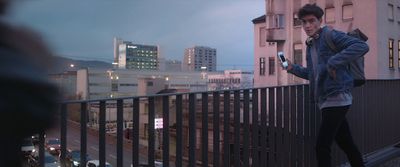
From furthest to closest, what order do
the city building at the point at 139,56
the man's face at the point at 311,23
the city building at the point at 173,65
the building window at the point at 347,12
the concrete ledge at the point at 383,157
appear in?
the city building at the point at 173,65, the city building at the point at 139,56, the building window at the point at 347,12, the concrete ledge at the point at 383,157, the man's face at the point at 311,23

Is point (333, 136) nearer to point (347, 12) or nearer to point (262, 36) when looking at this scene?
point (347, 12)

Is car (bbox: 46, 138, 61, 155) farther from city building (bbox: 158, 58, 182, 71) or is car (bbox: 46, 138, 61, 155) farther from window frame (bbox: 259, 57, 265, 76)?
city building (bbox: 158, 58, 182, 71)

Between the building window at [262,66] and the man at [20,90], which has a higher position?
the building window at [262,66]

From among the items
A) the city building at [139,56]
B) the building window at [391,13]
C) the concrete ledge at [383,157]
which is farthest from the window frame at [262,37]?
the concrete ledge at [383,157]

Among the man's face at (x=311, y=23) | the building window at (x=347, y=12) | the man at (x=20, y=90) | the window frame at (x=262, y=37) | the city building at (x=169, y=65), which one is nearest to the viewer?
the man at (x=20, y=90)

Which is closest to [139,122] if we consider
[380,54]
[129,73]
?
[380,54]

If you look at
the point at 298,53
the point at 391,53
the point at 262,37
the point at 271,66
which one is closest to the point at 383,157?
the point at 391,53

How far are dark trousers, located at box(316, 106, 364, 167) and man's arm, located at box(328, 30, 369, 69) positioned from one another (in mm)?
414

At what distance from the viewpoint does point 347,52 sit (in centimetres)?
444

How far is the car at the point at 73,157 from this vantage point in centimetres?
325

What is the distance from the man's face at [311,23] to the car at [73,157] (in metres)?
2.31

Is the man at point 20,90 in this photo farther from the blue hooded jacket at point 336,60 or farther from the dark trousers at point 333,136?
the dark trousers at point 333,136

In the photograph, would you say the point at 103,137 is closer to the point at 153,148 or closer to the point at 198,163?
the point at 153,148

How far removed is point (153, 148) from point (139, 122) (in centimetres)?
24
